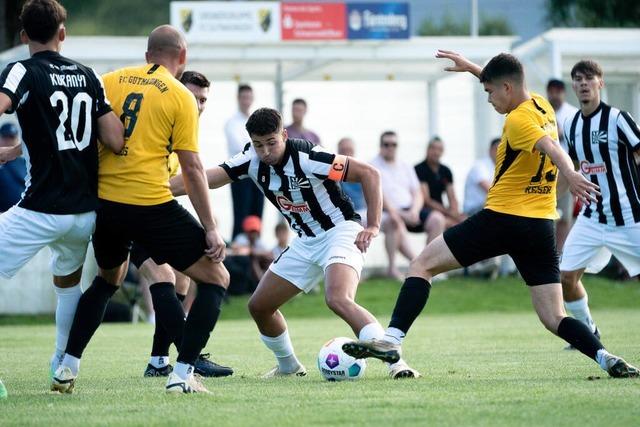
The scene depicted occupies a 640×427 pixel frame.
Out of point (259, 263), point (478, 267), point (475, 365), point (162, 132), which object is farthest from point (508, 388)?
point (478, 267)

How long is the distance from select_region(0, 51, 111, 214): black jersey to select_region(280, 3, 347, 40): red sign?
39.5 ft

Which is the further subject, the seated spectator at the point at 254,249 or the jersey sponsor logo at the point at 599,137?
the seated spectator at the point at 254,249

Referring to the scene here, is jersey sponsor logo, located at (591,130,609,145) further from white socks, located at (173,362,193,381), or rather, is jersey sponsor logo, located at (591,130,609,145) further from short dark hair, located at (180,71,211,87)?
white socks, located at (173,362,193,381)

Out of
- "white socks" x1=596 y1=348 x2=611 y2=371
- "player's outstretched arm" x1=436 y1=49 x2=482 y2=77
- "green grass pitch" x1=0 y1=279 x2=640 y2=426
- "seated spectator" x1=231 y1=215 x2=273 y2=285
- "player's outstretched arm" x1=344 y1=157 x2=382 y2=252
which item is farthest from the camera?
"seated spectator" x1=231 y1=215 x2=273 y2=285

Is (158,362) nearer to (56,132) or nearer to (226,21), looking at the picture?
(56,132)

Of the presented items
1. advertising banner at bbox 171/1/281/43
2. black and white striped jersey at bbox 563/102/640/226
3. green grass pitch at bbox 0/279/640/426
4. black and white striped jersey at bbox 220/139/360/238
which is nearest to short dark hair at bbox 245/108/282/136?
black and white striped jersey at bbox 220/139/360/238

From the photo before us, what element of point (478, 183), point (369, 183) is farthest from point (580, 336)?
point (478, 183)

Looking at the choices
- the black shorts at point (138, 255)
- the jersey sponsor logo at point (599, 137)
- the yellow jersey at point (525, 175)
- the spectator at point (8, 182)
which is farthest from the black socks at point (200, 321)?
the spectator at point (8, 182)

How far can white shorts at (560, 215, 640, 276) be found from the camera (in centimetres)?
1066

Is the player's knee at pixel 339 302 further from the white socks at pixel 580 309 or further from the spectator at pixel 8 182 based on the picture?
the spectator at pixel 8 182

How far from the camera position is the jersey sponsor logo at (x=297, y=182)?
859cm

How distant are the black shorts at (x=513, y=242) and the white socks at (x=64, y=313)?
2537 millimetres

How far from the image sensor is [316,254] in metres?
8.74

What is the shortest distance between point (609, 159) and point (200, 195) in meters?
4.64
